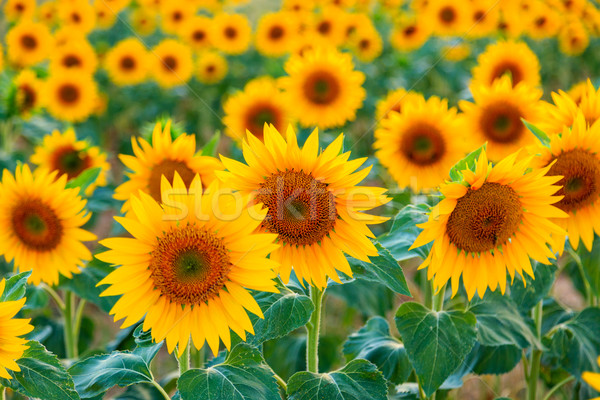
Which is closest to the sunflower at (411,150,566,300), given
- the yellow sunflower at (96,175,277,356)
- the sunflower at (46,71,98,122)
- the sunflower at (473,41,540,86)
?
the yellow sunflower at (96,175,277,356)

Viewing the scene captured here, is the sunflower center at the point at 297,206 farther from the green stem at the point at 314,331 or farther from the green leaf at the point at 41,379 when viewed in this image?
the green leaf at the point at 41,379

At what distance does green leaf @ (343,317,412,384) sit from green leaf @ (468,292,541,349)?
22 cm

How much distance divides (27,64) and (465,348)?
4.27m

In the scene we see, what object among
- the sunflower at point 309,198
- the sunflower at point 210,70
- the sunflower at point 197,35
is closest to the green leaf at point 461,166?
the sunflower at point 309,198

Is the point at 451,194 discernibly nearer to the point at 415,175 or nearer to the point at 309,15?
the point at 415,175

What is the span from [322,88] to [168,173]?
1.49 m

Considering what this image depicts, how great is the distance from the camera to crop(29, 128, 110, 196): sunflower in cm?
265

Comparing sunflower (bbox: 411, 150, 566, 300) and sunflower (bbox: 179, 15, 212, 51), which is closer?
sunflower (bbox: 411, 150, 566, 300)

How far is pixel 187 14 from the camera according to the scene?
5535mm

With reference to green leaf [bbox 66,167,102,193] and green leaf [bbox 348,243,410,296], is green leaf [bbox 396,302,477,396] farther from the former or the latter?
green leaf [bbox 66,167,102,193]

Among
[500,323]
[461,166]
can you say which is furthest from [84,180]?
[500,323]

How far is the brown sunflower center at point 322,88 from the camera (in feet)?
11.0

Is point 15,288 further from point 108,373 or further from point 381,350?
point 381,350

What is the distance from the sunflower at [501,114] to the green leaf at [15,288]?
168 cm
